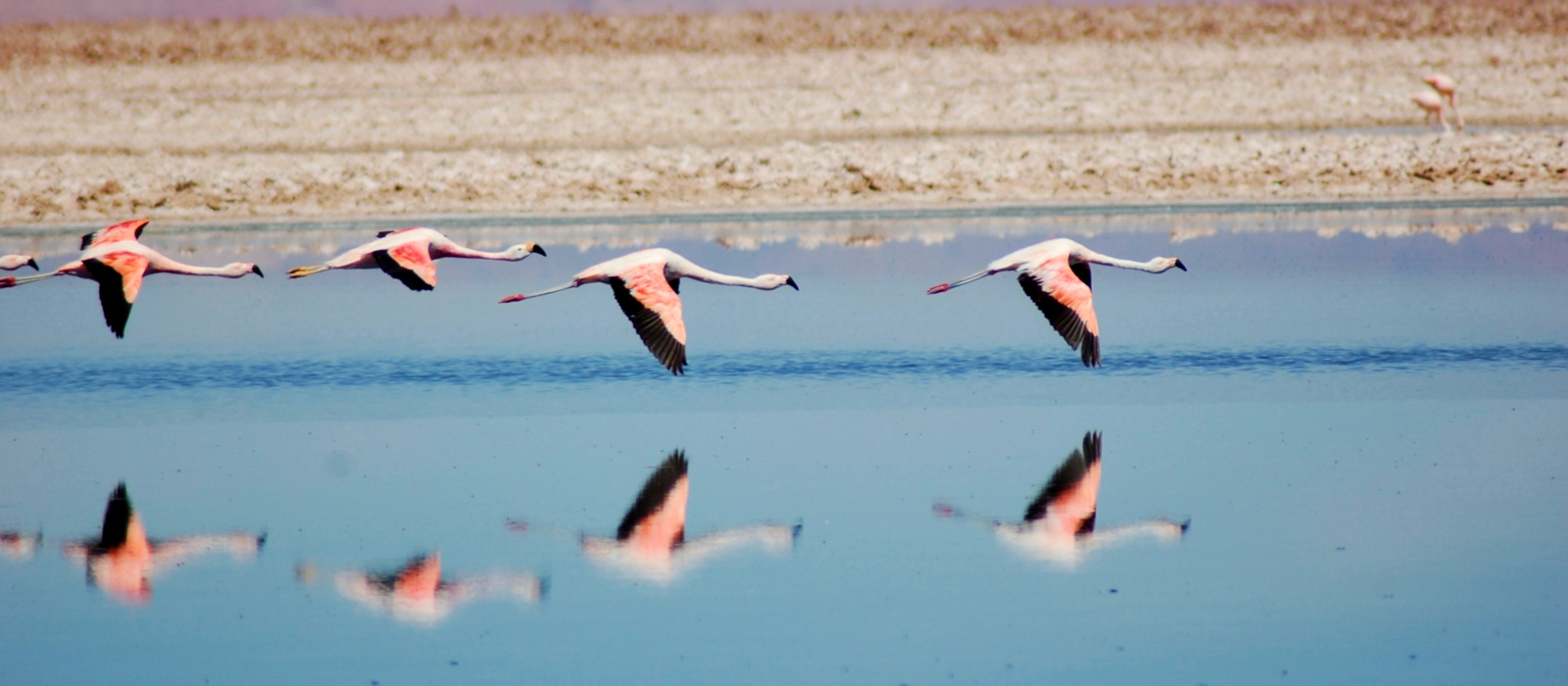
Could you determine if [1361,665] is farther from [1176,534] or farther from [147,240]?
[147,240]

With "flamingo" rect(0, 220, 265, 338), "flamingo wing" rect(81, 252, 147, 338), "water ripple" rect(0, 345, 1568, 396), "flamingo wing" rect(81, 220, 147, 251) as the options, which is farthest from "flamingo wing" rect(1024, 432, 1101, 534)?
"flamingo wing" rect(81, 220, 147, 251)

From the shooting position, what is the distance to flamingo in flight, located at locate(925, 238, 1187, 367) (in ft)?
34.9

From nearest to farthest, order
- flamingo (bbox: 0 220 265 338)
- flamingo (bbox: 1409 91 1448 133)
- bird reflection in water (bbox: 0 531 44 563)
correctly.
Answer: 1. bird reflection in water (bbox: 0 531 44 563)
2. flamingo (bbox: 0 220 265 338)
3. flamingo (bbox: 1409 91 1448 133)

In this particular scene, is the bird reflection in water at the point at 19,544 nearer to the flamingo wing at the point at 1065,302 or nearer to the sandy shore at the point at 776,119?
the flamingo wing at the point at 1065,302

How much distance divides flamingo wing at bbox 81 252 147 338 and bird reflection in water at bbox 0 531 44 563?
11.6ft

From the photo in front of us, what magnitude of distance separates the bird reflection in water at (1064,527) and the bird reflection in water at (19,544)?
3.79m

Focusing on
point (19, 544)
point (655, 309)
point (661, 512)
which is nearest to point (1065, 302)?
point (655, 309)

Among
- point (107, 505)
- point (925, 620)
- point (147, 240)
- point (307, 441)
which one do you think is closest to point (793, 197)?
point (147, 240)

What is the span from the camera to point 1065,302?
35.5 feet

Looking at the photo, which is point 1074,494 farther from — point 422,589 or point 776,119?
point 776,119

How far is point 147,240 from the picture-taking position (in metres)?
23.5

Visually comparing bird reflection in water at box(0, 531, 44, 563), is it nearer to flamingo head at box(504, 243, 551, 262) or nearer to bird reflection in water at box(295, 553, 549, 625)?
bird reflection in water at box(295, 553, 549, 625)

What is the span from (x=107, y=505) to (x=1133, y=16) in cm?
6313

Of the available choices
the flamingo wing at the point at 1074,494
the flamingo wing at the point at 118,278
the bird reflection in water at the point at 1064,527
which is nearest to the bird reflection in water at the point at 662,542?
the bird reflection in water at the point at 1064,527
